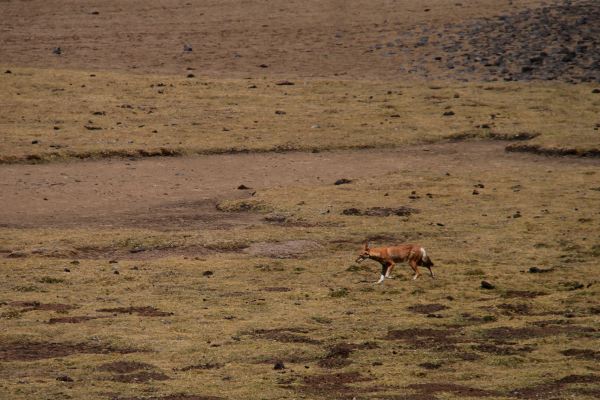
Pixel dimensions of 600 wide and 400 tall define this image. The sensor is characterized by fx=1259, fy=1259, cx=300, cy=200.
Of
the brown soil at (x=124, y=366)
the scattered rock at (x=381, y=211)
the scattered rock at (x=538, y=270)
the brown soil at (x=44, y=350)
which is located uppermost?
the brown soil at (x=124, y=366)

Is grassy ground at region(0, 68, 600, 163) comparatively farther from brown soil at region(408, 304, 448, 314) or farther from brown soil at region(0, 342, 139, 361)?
brown soil at region(0, 342, 139, 361)

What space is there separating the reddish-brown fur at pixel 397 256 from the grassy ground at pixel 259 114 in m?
14.8

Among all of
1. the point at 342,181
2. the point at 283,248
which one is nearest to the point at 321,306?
the point at 283,248

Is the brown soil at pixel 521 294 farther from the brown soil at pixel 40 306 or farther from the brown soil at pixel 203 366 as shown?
the brown soil at pixel 40 306

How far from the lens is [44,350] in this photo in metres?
19.1

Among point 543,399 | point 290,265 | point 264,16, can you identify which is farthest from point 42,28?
point 543,399

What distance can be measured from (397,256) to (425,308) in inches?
72.4

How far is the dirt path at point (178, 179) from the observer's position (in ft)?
97.3

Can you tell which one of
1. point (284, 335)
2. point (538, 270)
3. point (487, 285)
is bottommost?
point (538, 270)

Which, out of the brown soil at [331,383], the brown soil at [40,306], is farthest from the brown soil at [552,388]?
the brown soil at [40,306]

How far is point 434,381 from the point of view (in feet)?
56.9

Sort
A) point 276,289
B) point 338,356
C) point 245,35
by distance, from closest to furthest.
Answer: point 338,356, point 276,289, point 245,35

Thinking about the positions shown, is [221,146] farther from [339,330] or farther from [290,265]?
[339,330]

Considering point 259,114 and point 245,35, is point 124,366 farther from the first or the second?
point 245,35
